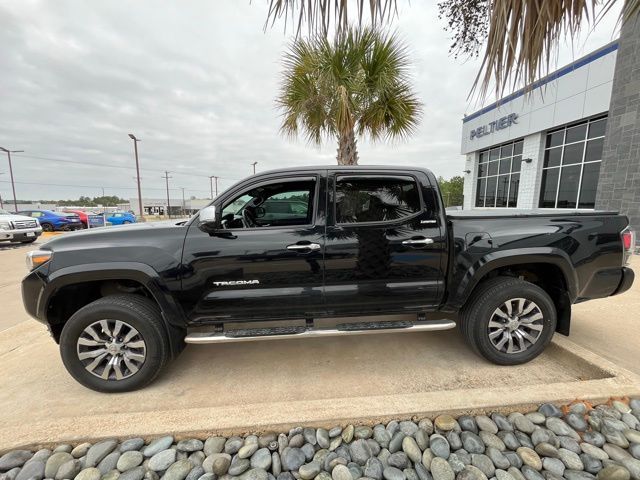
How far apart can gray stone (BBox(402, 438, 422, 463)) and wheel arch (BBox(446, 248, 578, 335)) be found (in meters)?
1.19

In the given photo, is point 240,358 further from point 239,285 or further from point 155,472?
point 155,472

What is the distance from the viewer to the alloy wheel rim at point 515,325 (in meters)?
2.64

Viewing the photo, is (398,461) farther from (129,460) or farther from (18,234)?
(18,234)

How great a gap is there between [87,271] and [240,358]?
153 cm

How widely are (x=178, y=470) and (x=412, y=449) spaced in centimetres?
141

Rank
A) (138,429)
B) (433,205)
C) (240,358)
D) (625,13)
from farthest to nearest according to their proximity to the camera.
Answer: (240,358) → (433,205) → (138,429) → (625,13)

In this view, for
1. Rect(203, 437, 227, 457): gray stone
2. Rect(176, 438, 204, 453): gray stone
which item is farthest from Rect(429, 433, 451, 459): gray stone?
Rect(176, 438, 204, 453): gray stone

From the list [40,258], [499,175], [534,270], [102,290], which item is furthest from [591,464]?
[499,175]

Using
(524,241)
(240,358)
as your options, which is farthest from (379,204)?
(240,358)

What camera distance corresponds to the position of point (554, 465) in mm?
1761

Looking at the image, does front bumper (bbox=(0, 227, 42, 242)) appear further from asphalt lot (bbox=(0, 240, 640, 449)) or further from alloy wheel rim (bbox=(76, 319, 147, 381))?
alloy wheel rim (bbox=(76, 319, 147, 381))

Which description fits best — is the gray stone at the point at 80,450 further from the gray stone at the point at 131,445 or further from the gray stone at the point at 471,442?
the gray stone at the point at 471,442

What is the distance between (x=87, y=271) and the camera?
2.32 metres

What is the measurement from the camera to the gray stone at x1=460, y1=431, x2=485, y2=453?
1.86m
